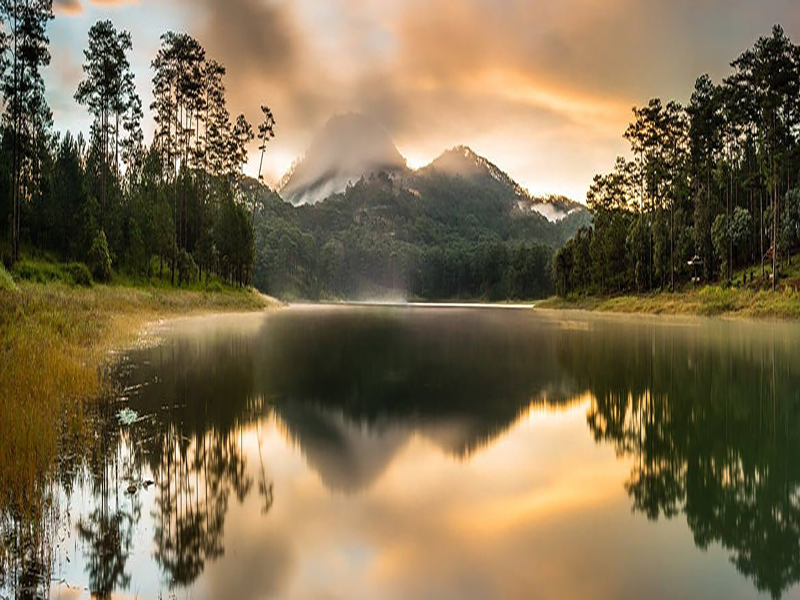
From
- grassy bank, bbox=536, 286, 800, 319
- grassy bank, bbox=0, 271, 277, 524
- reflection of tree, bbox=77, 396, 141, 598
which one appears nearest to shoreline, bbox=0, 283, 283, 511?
grassy bank, bbox=0, 271, 277, 524

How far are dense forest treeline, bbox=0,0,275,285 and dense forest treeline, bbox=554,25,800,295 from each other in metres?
45.6

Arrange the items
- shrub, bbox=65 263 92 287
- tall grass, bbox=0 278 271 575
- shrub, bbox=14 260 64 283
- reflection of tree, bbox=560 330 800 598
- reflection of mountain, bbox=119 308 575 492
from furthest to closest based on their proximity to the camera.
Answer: shrub, bbox=65 263 92 287
shrub, bbox=14 260 64 283
reflection of mountain, bbox=119 308 575 492
tall grass, bbox=0 278 271 575
reflection of tree, bbox=560 330 800 598

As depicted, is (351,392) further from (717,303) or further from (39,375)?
(717,303)

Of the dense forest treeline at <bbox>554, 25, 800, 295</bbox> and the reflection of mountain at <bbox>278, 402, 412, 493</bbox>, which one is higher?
the dense forest treeline at <bbox>554, 25, 800, 295</bbox>

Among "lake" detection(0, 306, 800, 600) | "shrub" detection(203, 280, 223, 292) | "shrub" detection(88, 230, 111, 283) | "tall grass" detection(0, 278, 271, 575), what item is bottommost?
"lake" detection(0, 306, 800, 600)

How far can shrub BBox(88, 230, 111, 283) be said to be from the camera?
43.2m

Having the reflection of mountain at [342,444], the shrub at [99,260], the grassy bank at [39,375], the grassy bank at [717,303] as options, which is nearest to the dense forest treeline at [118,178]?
the shrub at [99,260]

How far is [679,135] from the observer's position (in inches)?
2638

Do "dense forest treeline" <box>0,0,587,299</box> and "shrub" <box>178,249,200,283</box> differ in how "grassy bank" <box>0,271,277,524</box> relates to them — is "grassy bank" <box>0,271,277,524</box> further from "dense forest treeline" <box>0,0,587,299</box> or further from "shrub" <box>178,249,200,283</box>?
"shrub" <box>178,249,200,283</box>

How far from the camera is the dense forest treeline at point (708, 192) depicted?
1984 inches

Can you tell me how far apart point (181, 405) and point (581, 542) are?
26.6ft

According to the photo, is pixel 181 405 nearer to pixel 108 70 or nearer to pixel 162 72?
pixel 108 70

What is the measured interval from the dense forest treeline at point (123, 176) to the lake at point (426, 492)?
34434 millimetres

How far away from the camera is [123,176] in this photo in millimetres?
73938
